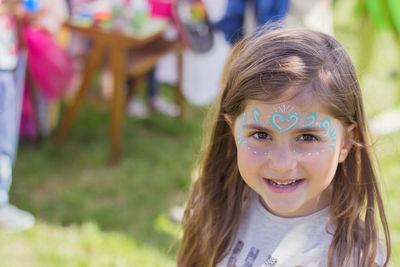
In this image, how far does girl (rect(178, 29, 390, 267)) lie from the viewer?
132 centimetres

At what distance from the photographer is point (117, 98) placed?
12.3 feet

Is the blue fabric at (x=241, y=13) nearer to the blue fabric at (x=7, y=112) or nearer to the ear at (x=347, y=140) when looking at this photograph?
the blue fabric at (x=7, y=112)

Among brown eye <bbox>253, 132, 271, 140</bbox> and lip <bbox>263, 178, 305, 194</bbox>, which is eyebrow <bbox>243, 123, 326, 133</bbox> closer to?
brown eye <bbox>253, 132, 271, 140</bbox>

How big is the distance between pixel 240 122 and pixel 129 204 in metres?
2.10

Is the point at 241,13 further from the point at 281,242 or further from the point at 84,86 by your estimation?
the point at 281,242

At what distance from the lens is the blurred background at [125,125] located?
3.00 m

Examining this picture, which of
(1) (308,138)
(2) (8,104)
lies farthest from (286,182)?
(2) (8,104)

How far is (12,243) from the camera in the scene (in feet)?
9.66

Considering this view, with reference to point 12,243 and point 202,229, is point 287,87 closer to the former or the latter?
point 202,229

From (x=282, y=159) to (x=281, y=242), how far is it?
267 millimetres

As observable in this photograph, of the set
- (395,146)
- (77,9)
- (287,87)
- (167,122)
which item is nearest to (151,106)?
(167,122)

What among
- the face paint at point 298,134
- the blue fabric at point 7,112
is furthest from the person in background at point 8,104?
the face paint at point 298,134

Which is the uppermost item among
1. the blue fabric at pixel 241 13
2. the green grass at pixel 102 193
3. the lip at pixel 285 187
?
the blue fabric at pixel 241 13

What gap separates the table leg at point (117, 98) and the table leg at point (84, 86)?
0.39 feet
